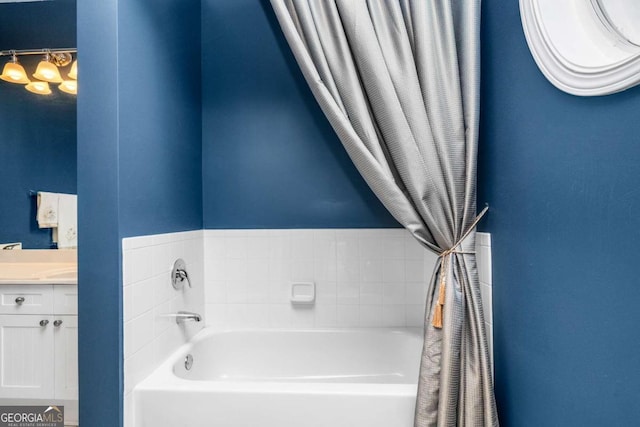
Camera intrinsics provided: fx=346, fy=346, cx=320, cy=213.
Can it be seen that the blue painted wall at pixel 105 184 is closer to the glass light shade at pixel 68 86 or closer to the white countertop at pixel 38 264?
the white countertop at pixel 38 264

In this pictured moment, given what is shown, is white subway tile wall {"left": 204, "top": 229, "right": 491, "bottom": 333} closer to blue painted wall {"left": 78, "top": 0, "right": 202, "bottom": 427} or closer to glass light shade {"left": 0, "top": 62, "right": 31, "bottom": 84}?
blue painted wall {"left": 78, "top": 0, "right": 202, "bottom": 427}

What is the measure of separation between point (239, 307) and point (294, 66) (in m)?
1.51

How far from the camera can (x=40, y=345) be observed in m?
2.01

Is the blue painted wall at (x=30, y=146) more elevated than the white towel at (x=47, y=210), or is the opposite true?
the blue painted wall at (x=30, y=146)

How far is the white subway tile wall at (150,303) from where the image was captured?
50.9 inches

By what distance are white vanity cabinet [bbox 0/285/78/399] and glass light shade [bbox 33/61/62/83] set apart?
1.43m

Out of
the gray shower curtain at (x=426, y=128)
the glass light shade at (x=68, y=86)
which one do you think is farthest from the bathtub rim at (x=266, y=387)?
the glass light shade at (x=68, y=86)

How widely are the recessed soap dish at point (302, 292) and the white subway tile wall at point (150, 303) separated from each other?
23.0 inches

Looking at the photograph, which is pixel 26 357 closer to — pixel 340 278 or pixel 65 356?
pixel 65 356

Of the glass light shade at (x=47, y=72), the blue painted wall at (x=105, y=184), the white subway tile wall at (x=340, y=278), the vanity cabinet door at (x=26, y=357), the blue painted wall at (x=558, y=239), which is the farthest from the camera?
the glass light shade at (x=47, y=72)

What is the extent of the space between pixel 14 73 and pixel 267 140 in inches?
76.6

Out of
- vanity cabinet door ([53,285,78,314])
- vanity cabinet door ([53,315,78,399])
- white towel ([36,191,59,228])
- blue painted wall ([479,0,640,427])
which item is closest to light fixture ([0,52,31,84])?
white towel ([36,191,59,228])

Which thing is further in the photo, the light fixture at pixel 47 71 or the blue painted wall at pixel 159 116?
the light fixture at pixel 47 71

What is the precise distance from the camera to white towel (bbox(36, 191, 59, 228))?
2422 mm
